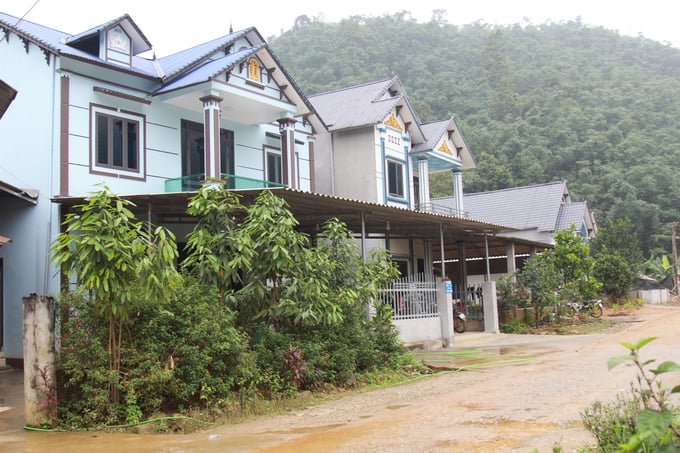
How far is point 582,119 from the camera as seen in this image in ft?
198

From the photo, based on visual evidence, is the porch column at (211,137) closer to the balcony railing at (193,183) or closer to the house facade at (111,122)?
the house facade at (111,122)

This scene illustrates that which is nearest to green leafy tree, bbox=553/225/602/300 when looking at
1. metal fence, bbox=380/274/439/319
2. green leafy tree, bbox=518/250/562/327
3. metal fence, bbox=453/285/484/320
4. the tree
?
green leafy tree, bbox=518/250/562/327

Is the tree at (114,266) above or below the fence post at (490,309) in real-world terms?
above

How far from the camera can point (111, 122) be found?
15578 mm

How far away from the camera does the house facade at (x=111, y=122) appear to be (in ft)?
47.4

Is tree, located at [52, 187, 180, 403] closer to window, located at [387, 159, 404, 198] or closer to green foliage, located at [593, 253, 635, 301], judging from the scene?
window, located at [387, 159, 404, 198]

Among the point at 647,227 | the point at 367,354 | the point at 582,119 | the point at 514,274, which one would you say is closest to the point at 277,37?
the point at 582,119

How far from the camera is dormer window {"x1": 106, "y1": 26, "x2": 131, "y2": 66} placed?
15.7 m

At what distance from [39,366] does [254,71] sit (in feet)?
35.4

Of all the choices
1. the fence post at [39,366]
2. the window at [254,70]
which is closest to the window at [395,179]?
the window at [254,70]

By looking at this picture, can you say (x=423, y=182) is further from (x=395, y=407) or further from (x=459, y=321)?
(x=395, y=407)

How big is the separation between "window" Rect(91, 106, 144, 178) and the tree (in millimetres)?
6991

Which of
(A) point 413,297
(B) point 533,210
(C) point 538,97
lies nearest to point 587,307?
(A) point 413,297

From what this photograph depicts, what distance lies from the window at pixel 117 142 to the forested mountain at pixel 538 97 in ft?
129
